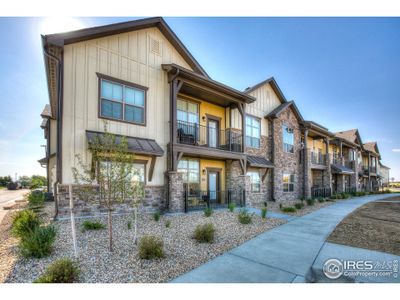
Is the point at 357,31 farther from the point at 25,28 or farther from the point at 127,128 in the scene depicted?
the point at 25,28

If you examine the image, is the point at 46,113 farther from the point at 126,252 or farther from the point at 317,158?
the point at 317,158

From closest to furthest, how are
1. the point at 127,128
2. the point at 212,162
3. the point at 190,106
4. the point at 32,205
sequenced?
the point at 127,128 → the point at 32,205 → the point at 190,106 → the point at 212,162

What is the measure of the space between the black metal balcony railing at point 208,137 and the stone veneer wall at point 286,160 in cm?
471

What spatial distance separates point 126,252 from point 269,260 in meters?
3.41

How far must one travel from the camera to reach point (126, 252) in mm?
5375

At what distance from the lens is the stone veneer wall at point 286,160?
17.5 meters

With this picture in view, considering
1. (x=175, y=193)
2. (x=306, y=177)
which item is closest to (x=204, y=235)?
(x=175, y=193)

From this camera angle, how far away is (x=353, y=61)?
9.02 m

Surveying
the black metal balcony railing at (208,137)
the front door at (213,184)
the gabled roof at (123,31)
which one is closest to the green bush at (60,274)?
the gabled roof at (123,31)

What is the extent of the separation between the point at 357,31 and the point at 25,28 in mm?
10046

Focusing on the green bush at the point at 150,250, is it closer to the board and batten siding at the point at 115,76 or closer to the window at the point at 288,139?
the board and batten siding at the point at 115,76

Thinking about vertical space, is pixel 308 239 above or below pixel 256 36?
below
